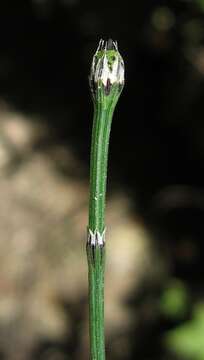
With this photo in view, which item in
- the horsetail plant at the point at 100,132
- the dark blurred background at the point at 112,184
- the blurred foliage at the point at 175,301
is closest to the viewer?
the horsetail plant at the point at 100,132

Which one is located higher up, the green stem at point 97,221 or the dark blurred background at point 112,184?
the dark blurred background at point 112,184

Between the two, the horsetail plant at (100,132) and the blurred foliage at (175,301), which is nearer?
the horsetail plant at (100,132)

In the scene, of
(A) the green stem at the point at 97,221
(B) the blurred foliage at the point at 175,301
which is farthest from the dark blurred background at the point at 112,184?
(A) the green stem at the point at 97,221

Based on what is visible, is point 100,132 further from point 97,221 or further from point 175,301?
point 175,301

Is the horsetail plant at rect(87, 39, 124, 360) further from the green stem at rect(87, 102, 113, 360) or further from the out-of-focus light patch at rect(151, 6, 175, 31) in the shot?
the out-of-focus light patch at rect(151, 6, 175, 31)

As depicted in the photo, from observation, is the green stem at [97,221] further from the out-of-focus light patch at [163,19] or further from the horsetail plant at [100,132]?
the out-of-focus light patch at [163,19]

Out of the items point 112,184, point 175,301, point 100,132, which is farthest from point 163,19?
point 100,132

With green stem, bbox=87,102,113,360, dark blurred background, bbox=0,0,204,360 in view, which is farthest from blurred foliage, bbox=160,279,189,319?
green stem, bbox=87,102,113,360

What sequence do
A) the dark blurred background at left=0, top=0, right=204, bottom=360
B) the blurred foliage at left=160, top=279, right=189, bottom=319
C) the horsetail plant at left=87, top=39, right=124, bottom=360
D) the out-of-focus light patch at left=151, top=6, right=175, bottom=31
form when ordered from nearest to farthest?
the horsetail plant at left=87, top=39, right=124, bottom=360 → the blurred foliage at left=160, top=279, right=189, bottom=319 → the dark blurred background at left=0, top=0, right=204, bottom=360 → the out-of-focus light patch at left=151, top=6, right=175, bottom=31

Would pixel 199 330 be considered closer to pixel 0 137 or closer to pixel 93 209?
pixel 93 209

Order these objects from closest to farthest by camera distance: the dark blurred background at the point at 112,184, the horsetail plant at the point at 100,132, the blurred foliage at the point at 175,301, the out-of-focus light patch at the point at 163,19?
the horsetail plant at the point at 100,132 → the blurred foliage at the point at 175,301 → the dark blurred background at the point at 112,184 → the out-of-focus light patch at the point at 163,19
